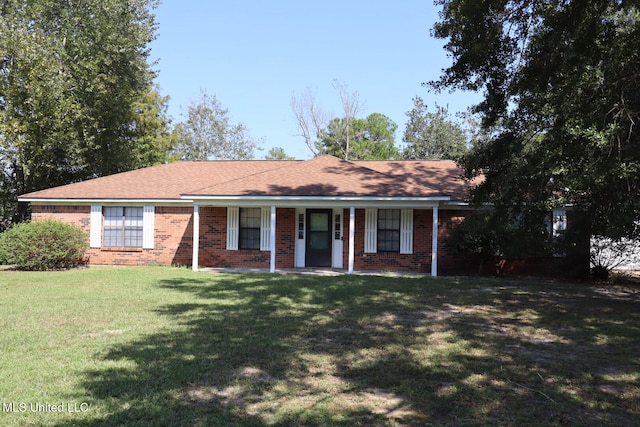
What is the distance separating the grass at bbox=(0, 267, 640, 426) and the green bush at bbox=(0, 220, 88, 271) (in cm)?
512

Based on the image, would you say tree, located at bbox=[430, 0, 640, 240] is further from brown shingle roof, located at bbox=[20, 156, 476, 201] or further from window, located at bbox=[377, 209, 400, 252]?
window, located at bbox=[377, 209, 400, 252]

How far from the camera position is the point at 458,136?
36.3 m

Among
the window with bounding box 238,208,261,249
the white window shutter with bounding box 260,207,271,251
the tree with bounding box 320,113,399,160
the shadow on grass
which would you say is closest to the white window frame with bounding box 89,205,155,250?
the window with bounding box 238,208,261,249

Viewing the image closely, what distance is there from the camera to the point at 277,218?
55.2 feet

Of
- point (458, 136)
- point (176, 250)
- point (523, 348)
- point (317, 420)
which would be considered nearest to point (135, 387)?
point (317, 420)

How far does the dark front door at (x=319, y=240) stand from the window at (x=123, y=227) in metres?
6.03

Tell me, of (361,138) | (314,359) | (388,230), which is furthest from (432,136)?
(314,359)

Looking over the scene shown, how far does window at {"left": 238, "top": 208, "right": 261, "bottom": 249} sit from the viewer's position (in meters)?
17.1

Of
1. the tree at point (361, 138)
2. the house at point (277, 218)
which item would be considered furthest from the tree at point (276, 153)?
the house at point (277, 218)

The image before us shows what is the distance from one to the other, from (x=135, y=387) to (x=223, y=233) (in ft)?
41.3

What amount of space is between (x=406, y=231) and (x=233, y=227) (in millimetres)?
5801

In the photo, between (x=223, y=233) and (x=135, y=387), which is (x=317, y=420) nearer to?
(x=135, y=387)

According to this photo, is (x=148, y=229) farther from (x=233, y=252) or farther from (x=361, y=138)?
(x=361, y=138)

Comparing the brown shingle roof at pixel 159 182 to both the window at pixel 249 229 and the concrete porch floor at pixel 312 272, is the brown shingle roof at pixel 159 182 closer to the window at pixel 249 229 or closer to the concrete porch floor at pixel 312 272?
the window at pixel 249 229
